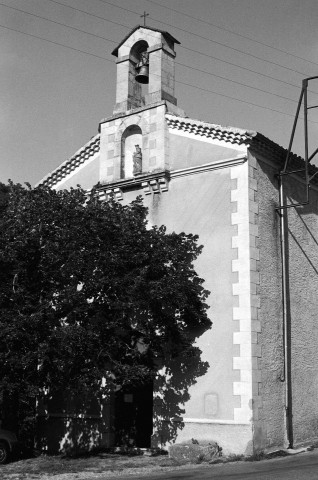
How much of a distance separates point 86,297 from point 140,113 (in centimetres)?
640

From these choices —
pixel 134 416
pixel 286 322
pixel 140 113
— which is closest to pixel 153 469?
pixel 134 416

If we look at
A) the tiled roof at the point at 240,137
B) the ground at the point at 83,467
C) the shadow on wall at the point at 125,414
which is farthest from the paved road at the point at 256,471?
the tiled roof at the point at 240,137

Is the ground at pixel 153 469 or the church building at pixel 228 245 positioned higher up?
the church building at pixel 228 245

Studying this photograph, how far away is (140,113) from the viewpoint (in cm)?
1833

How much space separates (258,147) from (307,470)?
810 centimetres

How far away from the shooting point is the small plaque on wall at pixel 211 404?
14984 millimetres

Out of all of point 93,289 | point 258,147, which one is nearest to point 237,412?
point 93,289

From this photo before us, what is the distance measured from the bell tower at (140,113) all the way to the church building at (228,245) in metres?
0.03

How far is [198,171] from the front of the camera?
55.1ft

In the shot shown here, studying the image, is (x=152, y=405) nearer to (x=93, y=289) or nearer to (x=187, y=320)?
(x=187, y=320)

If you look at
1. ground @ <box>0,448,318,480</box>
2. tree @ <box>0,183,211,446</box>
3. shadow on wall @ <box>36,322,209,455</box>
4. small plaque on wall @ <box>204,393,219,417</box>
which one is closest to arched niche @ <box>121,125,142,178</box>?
tree @ <box>0,183,211,446</box>

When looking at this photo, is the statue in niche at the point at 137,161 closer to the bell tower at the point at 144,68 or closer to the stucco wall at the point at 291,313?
the bell tower at the point at 144,68

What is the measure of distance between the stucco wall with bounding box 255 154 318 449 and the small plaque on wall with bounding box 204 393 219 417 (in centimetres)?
113

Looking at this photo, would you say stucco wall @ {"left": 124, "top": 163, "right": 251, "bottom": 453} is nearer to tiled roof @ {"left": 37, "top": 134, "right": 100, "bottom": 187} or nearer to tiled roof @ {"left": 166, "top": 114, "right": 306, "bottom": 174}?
tiled roof @ {"left": 166, "top": 114, "right": 306, "bottom": 174}
